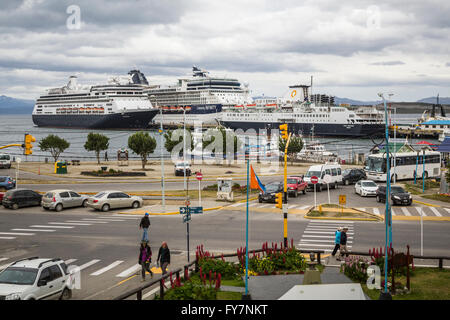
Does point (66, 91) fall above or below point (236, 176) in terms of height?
above

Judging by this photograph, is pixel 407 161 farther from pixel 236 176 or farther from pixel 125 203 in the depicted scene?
pixel 125 203

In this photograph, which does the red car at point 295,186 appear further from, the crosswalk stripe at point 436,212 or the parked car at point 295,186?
the crosswalk stripe at point 436,212

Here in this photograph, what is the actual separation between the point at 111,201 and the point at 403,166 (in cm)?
2948

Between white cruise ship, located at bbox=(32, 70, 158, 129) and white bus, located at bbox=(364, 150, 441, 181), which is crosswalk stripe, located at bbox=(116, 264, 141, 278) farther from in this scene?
white cruise ship, located at bbox=(32, 70, 158, 129)

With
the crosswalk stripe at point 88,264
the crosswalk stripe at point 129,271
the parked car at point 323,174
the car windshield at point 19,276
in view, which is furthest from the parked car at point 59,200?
the parked car at point 323,174

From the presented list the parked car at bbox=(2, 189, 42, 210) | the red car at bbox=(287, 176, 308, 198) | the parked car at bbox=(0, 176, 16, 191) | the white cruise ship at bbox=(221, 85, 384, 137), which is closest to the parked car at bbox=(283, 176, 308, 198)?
the red car at bbox=(287, 176, 308, 198)

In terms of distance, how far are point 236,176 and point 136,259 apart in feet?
103

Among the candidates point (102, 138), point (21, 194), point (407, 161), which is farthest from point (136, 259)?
point (102, 138)

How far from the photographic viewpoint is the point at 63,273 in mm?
12688

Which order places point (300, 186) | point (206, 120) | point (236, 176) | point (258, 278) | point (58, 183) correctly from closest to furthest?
point (258, 278) < point (300, 186) < point (58, 183) < point (236, 176) < point (206, 120)

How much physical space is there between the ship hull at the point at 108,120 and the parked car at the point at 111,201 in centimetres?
12206

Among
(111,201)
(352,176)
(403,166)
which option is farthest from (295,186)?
(403,166)

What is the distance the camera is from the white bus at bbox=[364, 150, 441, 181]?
42709mm
